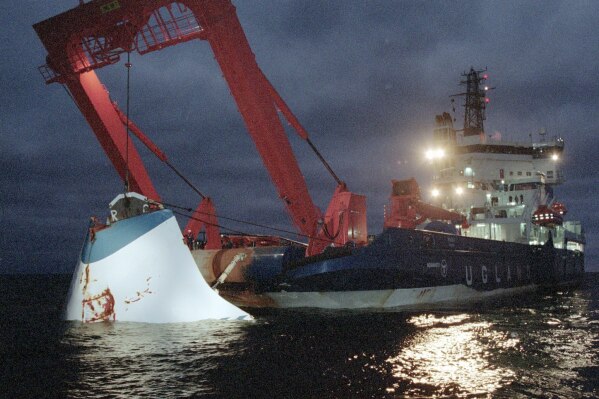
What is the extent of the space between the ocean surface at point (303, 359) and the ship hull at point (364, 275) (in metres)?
2.66

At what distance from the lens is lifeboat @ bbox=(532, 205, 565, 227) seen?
29.0m

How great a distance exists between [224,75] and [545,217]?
2123 centimetres

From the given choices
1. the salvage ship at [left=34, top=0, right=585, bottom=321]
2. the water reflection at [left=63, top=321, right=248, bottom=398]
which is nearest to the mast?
the salvage ship at [left=34, top=0, right=585, bottom=321]

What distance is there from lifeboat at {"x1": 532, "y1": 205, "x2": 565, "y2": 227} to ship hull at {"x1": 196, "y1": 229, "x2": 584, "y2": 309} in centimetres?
1083

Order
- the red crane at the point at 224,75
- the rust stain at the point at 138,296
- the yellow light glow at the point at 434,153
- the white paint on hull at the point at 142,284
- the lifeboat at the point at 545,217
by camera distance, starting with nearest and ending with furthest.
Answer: the white paint on hull at the point at 142,284, the rust stain at the point at 138,296, the red crane at the point at 224,75, the lifeboat at the point at 545,217, the yellow light glow at the point at 434,153

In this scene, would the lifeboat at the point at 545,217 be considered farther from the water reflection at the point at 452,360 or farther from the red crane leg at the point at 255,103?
the water reflection at the point at 452,360

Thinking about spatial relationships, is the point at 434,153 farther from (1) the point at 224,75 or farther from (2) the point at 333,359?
(2) the point at 333,359

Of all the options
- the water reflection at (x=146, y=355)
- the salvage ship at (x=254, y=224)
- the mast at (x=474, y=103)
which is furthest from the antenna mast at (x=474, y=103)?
the water reflection at (x=146, y=355)

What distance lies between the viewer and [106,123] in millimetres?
16984

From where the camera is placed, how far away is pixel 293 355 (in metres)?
9.02

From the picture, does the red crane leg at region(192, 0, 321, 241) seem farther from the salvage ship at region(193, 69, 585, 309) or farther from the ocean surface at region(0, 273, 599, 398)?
the ocean surface at region(0, 273, 599, 398)

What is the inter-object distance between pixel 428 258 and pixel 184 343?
10568mm

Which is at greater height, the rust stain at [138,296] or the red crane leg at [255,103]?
the red crane leg at [255,103]

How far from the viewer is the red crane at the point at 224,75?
15812mm
